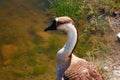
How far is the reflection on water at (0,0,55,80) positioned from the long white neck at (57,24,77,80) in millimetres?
979

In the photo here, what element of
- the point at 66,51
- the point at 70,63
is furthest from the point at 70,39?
the point at 70,63

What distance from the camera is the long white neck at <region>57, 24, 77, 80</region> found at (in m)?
5.17

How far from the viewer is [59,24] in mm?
5152

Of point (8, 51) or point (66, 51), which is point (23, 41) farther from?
point (66, 51)

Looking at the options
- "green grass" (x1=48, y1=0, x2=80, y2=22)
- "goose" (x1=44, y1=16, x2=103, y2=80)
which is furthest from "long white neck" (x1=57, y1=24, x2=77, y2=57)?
"green grass" (x1=48, y1=0, x2=80, y2=22)

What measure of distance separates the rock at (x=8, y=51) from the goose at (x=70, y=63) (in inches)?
62.5

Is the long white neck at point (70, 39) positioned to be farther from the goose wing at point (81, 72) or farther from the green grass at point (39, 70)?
the green grass at point (39, 70)

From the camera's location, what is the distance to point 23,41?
7168 mm

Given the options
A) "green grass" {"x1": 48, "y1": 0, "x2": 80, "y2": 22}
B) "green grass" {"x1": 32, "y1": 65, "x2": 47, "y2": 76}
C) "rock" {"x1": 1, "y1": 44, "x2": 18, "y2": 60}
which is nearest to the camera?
"green grass" {"x1": 32, "y1": 65, "x2": 47, "y2": 76}

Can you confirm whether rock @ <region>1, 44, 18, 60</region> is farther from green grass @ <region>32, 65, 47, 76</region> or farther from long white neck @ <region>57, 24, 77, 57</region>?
long white neck @ <region>57, 24, 77, 57</region>

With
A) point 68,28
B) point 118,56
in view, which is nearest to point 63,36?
point 118,56

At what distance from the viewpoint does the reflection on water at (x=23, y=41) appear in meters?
6.54

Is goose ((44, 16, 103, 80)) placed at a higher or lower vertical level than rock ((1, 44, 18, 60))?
higher

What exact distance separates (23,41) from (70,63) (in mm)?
2001
